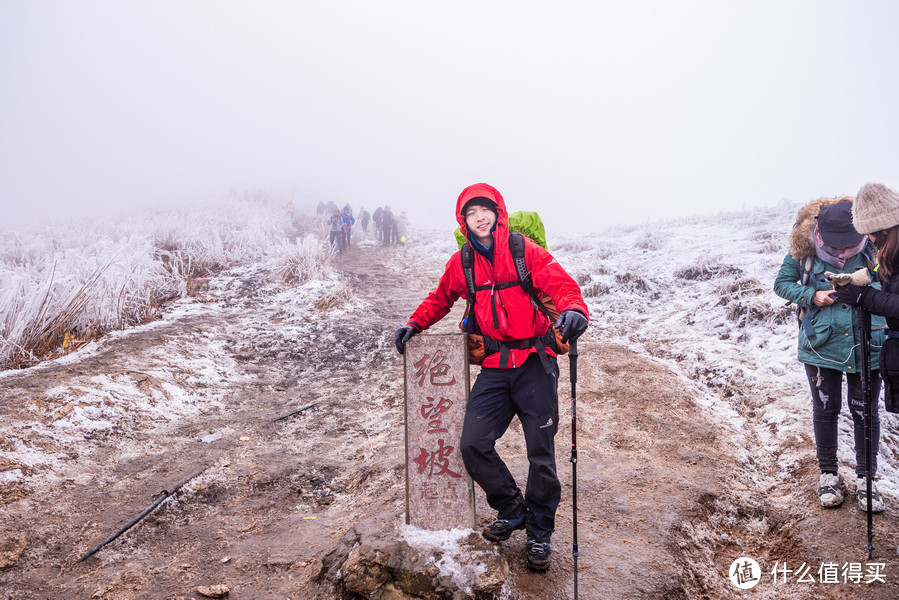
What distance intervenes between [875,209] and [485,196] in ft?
7.05

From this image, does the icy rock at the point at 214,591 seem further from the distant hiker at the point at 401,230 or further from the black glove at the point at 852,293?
the distant hiker at the point at 401,230

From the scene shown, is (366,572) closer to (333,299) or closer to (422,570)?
(422,570)

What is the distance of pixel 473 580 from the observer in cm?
257

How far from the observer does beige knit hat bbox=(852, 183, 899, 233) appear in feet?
8.58

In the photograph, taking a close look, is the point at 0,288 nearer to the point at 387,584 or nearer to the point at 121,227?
the point at 387,584

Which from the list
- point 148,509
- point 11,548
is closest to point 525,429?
point 148,509

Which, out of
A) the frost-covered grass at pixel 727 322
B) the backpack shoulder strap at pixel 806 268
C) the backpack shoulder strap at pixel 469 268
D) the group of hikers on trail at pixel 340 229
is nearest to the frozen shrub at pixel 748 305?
the frost-covered grass at pixel 727 322

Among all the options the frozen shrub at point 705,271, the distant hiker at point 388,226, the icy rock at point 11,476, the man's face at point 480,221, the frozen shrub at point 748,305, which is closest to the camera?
the man's face at point 480,221

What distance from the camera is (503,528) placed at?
113 inches

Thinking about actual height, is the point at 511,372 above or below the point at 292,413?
above

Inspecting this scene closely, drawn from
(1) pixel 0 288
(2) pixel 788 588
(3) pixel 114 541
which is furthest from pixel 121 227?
(2) pixel 788 588

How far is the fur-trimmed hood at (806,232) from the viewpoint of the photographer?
3.30 metres

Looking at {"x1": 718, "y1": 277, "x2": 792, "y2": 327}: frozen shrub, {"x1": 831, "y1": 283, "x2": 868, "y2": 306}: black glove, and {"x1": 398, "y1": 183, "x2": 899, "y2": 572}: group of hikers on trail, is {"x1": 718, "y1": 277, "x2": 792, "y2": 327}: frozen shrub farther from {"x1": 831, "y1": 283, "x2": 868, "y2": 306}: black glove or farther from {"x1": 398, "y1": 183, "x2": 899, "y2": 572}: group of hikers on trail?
{"x1": 831, "y1": 283, "x2": 868, "y2": 306}: black glove

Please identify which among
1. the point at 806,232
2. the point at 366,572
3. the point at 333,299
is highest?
the point at 806,232
